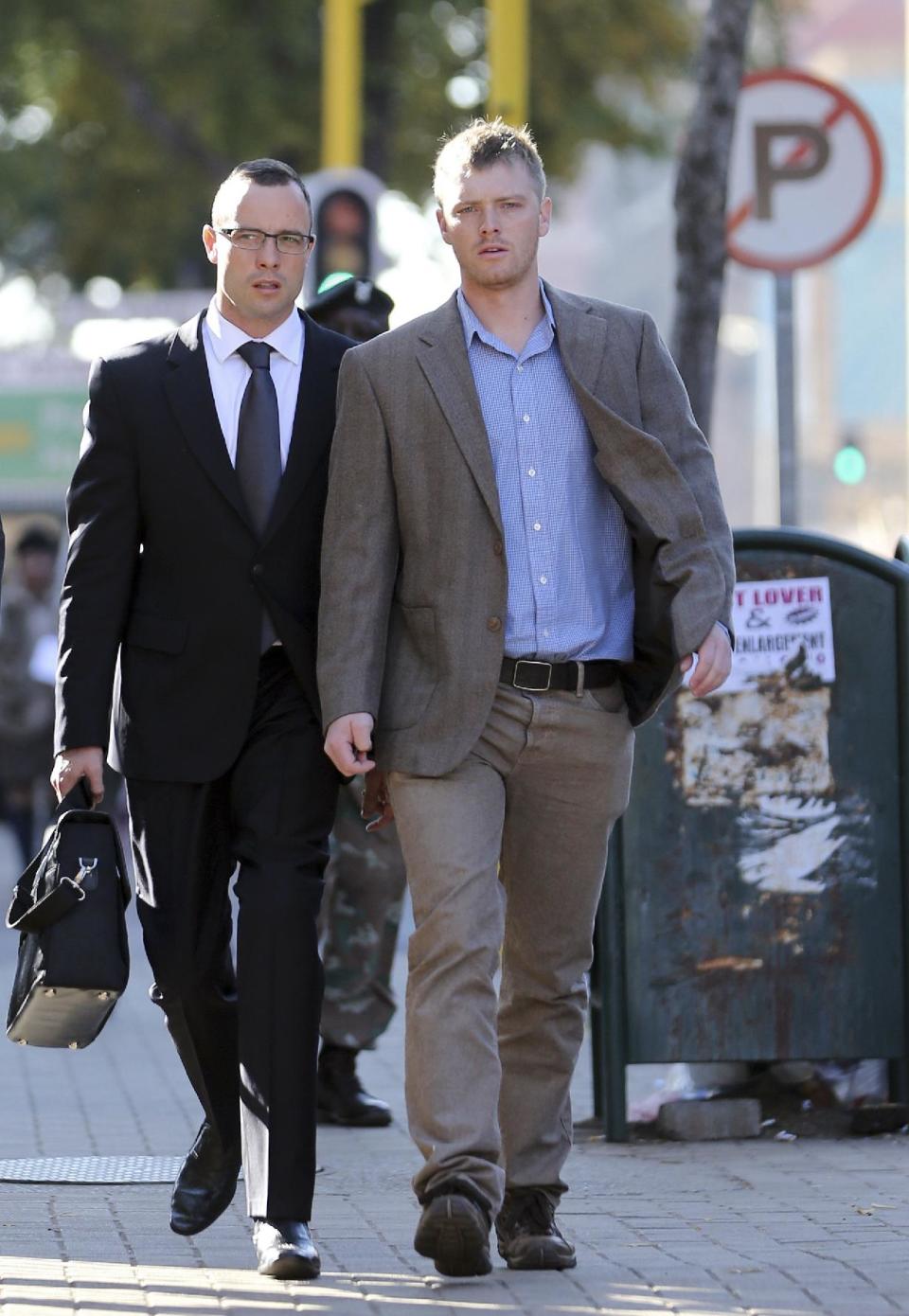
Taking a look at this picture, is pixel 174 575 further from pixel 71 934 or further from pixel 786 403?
pixel 786 403

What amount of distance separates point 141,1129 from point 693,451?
3.12 metres

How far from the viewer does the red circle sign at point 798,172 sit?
991 cm

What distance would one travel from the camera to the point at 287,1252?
16.5 ft

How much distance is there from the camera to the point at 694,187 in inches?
373

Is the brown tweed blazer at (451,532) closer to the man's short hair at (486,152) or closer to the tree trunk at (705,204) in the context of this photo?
the man's short hair at (486,152)

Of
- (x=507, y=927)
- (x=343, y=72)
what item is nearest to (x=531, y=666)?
(x=507, y=927)

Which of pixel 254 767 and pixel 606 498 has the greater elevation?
pixel 606 498

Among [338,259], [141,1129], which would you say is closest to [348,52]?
[338,259]

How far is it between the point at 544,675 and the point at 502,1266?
114cm

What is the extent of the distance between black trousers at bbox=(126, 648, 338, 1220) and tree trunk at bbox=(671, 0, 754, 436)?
14.6ft

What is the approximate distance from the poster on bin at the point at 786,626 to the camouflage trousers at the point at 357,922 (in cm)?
108

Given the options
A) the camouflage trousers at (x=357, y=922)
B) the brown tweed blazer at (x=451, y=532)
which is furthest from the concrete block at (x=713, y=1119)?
the brown tweed blazer at (x=451, y=532)

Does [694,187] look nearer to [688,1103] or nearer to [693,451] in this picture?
[688,1103]

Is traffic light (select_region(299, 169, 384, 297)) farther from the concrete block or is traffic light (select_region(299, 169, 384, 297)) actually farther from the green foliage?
the green foliage
